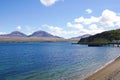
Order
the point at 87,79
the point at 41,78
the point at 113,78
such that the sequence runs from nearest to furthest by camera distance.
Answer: the point at 113,78
the point at 87,79
the point at 41,78

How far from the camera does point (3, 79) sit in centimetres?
4034

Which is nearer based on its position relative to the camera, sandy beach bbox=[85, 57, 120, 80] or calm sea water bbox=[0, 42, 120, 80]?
sandy beach bbox=[85, 57, 120, 80]

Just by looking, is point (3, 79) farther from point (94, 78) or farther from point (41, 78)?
point (94, 78)

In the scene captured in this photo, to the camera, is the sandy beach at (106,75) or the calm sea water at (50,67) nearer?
the sandy beach at (106,75)

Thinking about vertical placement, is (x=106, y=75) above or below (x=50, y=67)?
below

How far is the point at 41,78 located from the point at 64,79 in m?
4.45

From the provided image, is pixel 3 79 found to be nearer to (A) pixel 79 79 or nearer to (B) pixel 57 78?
(B) pixel 57 78

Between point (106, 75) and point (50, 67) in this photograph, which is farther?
point (50, 67)

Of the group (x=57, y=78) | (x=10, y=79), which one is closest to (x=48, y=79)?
(x=57, y=78)

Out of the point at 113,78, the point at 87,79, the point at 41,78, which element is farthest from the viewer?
the point at 41,78

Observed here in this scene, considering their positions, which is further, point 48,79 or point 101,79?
point 48,79

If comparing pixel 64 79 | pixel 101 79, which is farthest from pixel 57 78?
pixel 101 79

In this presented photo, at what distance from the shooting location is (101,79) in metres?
37.5

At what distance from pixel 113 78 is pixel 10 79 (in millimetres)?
17849
